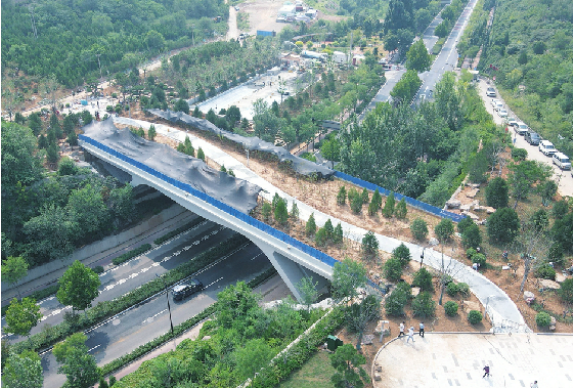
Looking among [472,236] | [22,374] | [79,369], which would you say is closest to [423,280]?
[472,236]

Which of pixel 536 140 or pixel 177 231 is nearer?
pixel 177 231

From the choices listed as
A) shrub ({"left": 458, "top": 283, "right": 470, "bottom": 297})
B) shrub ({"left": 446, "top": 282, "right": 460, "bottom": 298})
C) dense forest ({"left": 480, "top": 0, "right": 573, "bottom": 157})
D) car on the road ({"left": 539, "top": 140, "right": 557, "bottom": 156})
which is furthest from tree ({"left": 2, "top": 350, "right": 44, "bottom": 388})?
dense forest ({"left": 480, "top": 0, "right": 573, "bottom": 157})

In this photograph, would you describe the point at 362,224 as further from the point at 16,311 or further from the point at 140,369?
the point at 16,311

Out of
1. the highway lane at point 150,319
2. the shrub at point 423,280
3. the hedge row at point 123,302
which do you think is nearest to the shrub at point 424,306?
the shrub at point 423,280

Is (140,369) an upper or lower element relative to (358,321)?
lower

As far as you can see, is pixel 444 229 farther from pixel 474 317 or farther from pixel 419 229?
Result: pixel 474 317

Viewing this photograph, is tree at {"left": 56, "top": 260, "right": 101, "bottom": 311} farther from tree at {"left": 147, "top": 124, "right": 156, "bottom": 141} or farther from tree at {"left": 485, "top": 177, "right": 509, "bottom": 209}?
tree at {"left": 485, "top": 177, "right": 509, "bottom": 209}

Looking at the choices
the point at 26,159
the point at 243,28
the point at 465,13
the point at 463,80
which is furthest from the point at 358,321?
the point at 465,13
